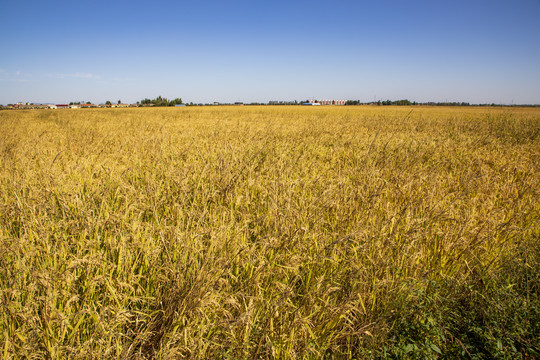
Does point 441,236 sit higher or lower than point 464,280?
higher

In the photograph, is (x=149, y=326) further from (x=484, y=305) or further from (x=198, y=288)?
(x=484, y=305)

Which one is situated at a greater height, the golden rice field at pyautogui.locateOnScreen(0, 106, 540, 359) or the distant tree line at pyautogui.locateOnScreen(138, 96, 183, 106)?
the distant tree line at pyautogui.locateOnScreen(138, 96, 183, 106)

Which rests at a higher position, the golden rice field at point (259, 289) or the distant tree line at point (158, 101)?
the distant tree line at point (158, 101)

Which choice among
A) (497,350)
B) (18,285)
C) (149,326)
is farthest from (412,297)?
(18,285)

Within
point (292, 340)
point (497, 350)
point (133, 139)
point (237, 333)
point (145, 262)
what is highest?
point (133, 139)

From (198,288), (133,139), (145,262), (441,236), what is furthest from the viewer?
(133,139)

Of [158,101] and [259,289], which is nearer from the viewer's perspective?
[259,289]

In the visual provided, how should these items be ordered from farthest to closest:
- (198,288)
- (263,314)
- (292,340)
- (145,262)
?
(145,262)
(263,314)
(198,288)
(292,340)

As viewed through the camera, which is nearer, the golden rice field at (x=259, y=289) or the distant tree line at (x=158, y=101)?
the golden rice field at (x=259, y=289)

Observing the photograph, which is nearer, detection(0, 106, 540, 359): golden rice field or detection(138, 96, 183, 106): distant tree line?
detection(0, 106, 540, 359): golden rice field

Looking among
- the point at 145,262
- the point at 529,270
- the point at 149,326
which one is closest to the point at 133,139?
the point at 145,262

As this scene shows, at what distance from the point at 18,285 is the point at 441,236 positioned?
340 cm

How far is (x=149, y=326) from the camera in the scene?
156 cm

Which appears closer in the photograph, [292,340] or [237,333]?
[292,340]
